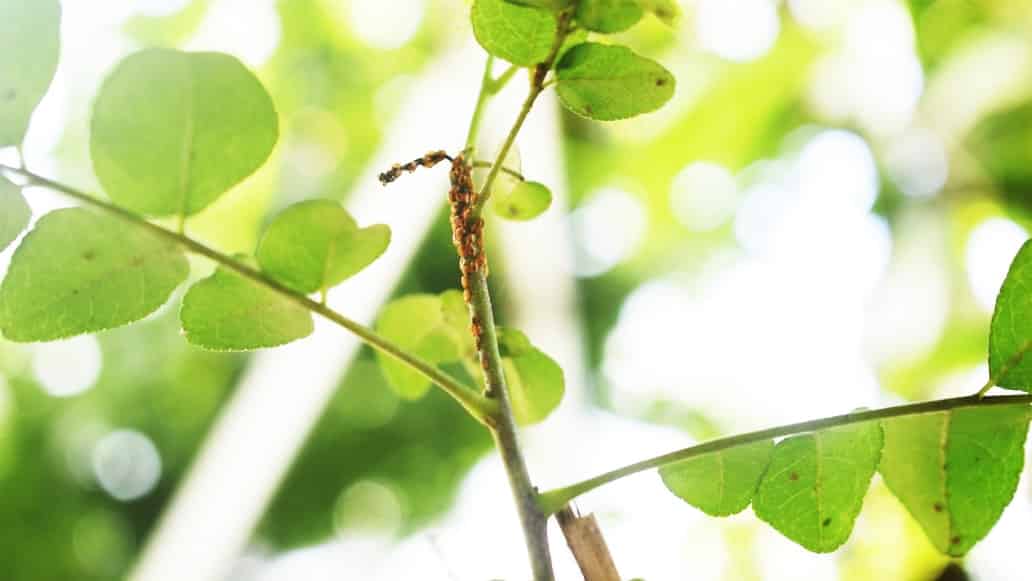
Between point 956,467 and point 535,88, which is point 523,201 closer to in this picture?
point 535,88

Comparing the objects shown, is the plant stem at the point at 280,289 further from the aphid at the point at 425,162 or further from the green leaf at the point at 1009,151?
the green leaf at the point at 1009,151

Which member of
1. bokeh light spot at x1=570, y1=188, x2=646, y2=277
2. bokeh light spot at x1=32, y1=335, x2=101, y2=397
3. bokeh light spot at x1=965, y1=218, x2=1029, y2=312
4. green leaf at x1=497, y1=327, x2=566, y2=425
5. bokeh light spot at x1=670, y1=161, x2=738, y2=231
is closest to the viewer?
green leaf at x1=497, y1=327, x2=566, y2=425

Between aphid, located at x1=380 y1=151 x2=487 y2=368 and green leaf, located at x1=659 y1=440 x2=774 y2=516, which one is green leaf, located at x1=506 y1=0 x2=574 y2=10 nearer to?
aphid, located at x1=380 y1=151 x2=487 y2=368

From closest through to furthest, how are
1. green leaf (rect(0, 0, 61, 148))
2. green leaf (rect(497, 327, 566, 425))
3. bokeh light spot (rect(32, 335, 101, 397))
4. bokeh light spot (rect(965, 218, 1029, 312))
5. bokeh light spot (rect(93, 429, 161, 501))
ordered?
1. green leaf (rect(0, 0, 61, 148))
2. green leaf (rect(497, 327, 566, 425))
3. bokeh light spot (rect(965, 218, 1029, 312))
4. bokeh light spot (rect(32, 335, 101, 397))
5. bokeh light spot (rect(93, 429, 161, 501))

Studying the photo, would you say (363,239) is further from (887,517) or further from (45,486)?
(45,486)

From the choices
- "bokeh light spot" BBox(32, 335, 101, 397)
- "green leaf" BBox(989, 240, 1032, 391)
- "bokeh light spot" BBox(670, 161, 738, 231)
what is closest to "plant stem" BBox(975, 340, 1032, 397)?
"green leaf" BBox(989, 240, 1032, 391)

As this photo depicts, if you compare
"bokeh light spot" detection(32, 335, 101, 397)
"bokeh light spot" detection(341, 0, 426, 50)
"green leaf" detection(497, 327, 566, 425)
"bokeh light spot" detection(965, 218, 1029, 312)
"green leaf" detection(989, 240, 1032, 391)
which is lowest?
"green leaf" detection(989, 240, 1032, 391)

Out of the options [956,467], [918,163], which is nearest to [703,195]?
[918,163]

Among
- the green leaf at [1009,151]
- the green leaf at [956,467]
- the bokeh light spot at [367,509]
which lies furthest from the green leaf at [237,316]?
the bokeh light spot at [367,509]
